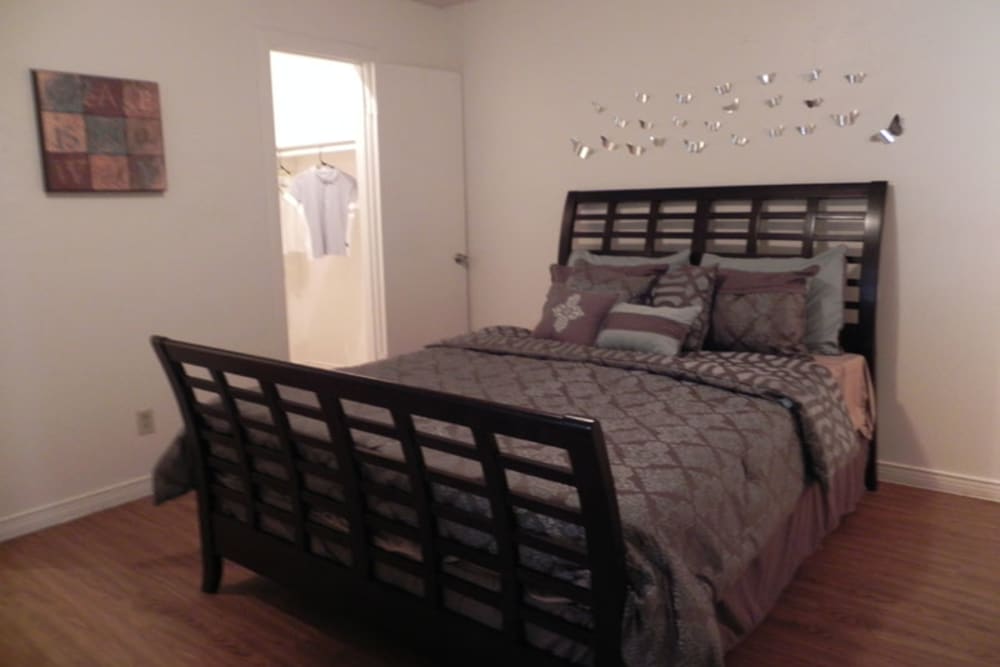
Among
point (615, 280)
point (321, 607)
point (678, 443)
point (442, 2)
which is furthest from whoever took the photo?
point (442, 2)

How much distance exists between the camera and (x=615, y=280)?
342 cm

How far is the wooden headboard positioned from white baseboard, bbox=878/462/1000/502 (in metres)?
0.54

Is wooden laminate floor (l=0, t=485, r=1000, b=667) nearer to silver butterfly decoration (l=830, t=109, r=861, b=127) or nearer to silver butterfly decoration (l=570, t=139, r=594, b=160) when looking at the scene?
silver butterfly decoration (l=830, t=109, r=861, b=127)

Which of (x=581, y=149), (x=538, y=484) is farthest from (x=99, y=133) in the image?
(x=538, y=484)

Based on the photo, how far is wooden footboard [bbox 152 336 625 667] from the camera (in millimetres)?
1544

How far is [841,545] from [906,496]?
655 mm

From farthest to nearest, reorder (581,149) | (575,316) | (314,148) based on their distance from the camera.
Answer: (314,148) → (581,149) → (575,316)

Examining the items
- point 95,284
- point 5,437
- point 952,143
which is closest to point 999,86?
point 952,143

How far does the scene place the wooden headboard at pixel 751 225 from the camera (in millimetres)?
3188

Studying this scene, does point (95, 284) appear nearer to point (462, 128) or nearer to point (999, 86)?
point (462, 128)

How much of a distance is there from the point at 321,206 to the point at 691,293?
111 inches

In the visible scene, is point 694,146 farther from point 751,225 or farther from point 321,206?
point 321,206

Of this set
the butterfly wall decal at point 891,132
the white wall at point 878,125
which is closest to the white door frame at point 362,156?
the white wall at point 878,125

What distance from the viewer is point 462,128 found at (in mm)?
4633
